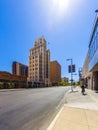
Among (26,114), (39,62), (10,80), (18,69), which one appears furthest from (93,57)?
(18,69)

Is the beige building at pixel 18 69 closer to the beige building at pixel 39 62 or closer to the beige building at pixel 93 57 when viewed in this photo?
the beige building at pixel 39 62

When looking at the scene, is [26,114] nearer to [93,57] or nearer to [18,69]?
[93,57]

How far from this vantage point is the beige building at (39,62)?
12619cm

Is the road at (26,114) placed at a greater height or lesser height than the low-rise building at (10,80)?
lesser

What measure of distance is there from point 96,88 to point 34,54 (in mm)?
98494

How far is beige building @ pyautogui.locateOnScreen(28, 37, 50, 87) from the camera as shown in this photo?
126 meters

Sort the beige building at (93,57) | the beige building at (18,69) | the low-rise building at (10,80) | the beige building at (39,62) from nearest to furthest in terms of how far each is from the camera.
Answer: the beige building at (93,57), the low-rise building at (10,80), the beige building at (39,62), the beige building at (18,69)

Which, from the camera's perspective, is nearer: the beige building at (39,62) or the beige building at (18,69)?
the beige building at (39,62)

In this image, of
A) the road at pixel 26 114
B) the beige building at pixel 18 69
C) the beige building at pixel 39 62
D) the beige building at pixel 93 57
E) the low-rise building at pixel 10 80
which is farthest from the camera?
the beige building at pixel 18 69

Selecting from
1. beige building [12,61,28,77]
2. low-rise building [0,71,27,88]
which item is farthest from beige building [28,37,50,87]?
low-rise building [0,71,27,88]

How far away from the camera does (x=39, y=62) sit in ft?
412

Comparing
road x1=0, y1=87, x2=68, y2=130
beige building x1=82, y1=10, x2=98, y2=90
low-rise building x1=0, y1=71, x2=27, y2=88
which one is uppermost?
beige building x1=82, y1=10, x2=98, y2=90

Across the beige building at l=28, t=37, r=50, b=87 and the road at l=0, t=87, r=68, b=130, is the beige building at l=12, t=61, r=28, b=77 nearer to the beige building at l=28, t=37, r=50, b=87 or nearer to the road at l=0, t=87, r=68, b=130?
the beige building at l=28, t=37, r=50, b=87

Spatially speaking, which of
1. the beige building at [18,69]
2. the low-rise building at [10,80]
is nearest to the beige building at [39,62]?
the beige building at [18,69]
